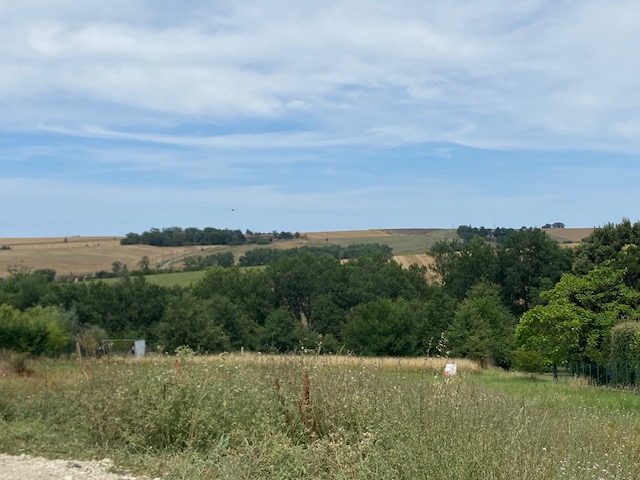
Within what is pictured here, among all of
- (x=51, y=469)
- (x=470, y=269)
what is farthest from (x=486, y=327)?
(x=51, y=469)

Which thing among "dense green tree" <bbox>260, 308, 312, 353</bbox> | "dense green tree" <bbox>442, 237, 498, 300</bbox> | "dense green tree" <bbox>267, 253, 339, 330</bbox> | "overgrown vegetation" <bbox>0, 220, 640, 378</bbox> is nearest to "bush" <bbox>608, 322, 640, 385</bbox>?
"overgrown vegetation" <bbox>0, 220, 640, 378</bbox>

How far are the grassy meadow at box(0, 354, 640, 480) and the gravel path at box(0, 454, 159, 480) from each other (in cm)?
24

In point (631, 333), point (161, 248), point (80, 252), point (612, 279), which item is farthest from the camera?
point (161, 248)

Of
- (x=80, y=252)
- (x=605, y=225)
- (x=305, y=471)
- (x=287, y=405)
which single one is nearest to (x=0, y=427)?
(x=287, y=405)

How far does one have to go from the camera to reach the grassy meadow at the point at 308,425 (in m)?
5.32

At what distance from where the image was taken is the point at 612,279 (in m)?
33.7

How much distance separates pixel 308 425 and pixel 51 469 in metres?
2.69

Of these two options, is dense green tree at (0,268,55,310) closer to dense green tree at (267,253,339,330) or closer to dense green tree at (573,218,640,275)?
dense green tree at (267,253,339,330)

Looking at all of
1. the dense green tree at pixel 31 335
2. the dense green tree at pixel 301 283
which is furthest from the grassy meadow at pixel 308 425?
the dense green tree at pixel 301 283

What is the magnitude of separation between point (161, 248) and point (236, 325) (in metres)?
28.8

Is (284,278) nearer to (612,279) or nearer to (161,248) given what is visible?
(161,248)

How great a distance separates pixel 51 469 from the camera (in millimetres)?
6715

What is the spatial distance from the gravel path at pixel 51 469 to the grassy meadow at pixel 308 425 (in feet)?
0.80

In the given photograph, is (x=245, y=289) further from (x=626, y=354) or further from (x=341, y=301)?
(x=626, y=354)
